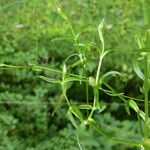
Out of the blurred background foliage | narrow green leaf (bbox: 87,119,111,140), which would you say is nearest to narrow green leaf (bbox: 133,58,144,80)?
narrow green leaf (bbox: 87,119,111,140)

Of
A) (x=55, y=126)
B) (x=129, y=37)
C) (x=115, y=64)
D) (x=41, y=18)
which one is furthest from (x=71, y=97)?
(x=41, y=18)

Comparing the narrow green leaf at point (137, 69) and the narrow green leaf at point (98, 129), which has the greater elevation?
the narrow green leaf at point (137, 69)

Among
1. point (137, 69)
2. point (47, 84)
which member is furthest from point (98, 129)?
point (47, 84)

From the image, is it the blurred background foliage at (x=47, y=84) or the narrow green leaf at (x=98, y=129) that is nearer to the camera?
the narrow green leaf at (x=98, y=129)

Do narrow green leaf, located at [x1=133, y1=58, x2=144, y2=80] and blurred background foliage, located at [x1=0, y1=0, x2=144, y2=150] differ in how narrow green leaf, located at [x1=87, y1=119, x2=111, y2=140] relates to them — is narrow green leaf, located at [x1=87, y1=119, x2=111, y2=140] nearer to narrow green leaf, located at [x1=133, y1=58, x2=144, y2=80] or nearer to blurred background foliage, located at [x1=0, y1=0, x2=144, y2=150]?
narrow green leaf, located at [x1=133, y1=58, x2=144, y2=80]

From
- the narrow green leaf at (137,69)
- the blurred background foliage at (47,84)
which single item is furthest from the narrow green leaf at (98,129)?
the blurred background foliage at (47,84)

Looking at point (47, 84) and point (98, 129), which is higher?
point (98, 129)

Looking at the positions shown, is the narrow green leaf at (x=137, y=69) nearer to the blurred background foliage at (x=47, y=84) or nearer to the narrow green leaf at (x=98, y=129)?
the narrow green leaf at (x=98, y=129)

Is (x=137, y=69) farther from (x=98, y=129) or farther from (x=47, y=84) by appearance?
(x=47, y=84)
